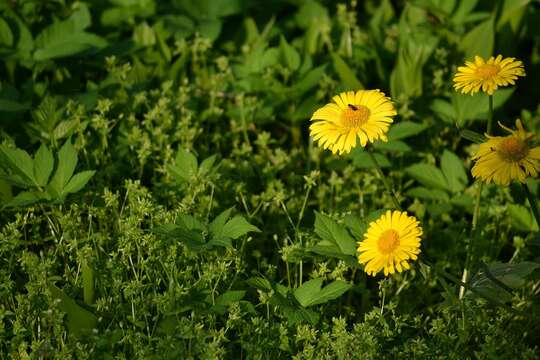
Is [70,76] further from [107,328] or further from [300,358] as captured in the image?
[300,358]

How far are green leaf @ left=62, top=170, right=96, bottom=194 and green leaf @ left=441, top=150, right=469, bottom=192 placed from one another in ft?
4.02

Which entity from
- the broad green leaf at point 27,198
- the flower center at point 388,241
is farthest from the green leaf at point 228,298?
the broad green leaf at point 27,198

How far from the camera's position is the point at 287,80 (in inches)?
131

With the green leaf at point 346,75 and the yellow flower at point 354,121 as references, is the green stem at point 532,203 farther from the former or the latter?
the green leaf at point 346,75

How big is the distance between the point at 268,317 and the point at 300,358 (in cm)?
16

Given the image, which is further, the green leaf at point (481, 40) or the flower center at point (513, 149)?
the green leaf at point (481, 40)

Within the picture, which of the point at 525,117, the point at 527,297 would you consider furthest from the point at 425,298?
the point at 525,117

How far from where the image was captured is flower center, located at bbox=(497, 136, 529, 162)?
7.01 feet

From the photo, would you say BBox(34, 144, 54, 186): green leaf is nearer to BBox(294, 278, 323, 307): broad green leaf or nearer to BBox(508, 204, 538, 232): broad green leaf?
BBox(294, 278, 323, 307): broad green leaf

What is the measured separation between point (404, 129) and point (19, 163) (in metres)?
1.32

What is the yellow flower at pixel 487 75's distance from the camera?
224 cm

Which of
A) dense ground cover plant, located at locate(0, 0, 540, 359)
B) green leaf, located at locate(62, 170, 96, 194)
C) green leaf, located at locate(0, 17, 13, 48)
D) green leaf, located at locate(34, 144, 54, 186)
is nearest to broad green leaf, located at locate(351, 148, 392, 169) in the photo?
dense ground cover plant, located at locate(0, 0, 540, 359)

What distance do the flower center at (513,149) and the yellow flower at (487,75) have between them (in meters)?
0.15

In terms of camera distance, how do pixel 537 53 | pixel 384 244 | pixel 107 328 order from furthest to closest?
1. pixel 537 53
2. pixel 107 328
3. pixel 384 244
